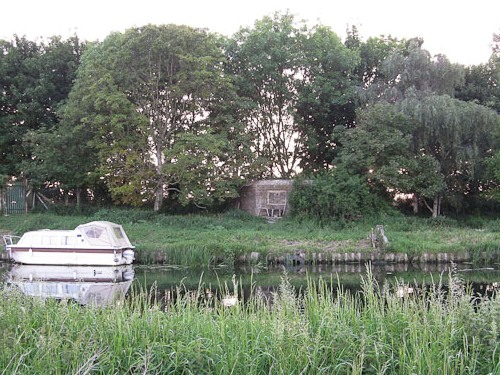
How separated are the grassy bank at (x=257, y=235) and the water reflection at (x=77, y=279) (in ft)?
7.34

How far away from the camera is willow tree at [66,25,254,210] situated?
26.7 m

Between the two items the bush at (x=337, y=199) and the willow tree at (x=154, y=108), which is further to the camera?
the willow tree at (x=154, y=108)

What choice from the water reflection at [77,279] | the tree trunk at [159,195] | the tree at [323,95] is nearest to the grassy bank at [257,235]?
the tree trunk at [159,195]

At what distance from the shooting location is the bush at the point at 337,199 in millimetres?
25391

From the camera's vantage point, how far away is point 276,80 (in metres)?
32.0

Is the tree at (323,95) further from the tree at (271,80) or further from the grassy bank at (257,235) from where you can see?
the grassy bank at (257,235)

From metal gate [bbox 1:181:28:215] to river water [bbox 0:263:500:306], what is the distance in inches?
521

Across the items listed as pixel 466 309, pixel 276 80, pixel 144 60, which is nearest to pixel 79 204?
pixel 144 60

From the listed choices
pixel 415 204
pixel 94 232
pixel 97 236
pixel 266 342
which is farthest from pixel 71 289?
pixel 415 204

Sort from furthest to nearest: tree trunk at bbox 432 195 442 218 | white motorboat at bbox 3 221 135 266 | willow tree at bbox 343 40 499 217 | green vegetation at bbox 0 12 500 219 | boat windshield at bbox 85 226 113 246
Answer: tree trunk at bbox 432 195 442 218
green vegetation at bbox 0 12 500 219
willow tree at bbox 343 40 499 217
boat windshield at bbox 85 226 113 246
white motorboat at bbox 3 221 135 266

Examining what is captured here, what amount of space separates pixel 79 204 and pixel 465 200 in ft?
71.8

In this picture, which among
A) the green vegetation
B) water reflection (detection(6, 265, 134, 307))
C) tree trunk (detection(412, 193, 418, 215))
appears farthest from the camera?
tree trunk (detection(412, 193, 418, 215))

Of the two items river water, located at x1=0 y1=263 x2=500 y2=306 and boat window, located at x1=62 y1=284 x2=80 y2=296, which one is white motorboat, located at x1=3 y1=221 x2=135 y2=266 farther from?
boat window, located at x1=62 y1=284 x2=80 y2=296

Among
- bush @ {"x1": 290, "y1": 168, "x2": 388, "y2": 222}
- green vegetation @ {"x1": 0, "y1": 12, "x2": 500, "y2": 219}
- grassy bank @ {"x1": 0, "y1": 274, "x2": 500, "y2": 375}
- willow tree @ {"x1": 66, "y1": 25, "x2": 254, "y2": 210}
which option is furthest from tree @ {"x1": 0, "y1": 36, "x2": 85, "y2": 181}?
grassy bank @ {"x1": 0, "y1": 274, "x2": 500, "y2": 375}
